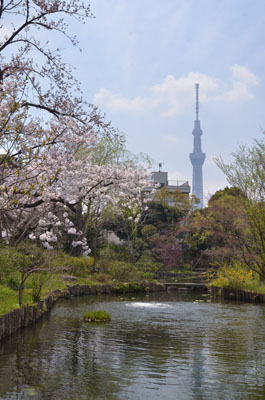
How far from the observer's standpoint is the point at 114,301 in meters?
23.2

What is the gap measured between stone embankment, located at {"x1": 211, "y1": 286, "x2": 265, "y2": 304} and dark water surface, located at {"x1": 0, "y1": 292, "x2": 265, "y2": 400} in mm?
6798

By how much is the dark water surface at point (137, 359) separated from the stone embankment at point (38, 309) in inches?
13.6

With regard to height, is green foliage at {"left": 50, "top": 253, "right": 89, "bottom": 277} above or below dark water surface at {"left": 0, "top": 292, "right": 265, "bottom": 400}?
above

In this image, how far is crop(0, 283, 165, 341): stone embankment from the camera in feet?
41.0

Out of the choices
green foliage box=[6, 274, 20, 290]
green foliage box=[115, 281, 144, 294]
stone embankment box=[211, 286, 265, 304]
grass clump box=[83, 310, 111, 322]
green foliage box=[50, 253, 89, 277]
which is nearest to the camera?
grass clump box=[83, 310, 111, 322]

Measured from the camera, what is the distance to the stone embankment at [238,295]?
2414 centimetres

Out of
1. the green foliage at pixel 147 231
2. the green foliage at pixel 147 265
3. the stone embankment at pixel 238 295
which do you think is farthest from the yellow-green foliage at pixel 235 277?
the green foliage at pixel 147 231

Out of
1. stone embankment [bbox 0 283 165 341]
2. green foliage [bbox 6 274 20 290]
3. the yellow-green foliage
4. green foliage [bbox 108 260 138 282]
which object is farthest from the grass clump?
green foliage [bbox 108 260 138 282]

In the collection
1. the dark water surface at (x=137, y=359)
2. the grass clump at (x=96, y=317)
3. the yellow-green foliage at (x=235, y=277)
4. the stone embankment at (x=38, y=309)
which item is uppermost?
the yellow-green foliage at (x=235, y=277)

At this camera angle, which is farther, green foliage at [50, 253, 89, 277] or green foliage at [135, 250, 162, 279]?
green foliage at [135, 250, 162, 279]

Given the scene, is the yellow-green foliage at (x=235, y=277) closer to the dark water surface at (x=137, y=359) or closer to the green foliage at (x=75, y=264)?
the dark water surface at (x=137, y=359)

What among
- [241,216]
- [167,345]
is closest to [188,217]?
[241,216]

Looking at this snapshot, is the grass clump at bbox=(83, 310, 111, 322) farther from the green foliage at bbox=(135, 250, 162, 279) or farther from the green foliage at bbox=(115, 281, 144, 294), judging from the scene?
the green foliage at bbox=(135, 250, 162, 279)

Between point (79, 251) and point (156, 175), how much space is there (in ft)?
135
